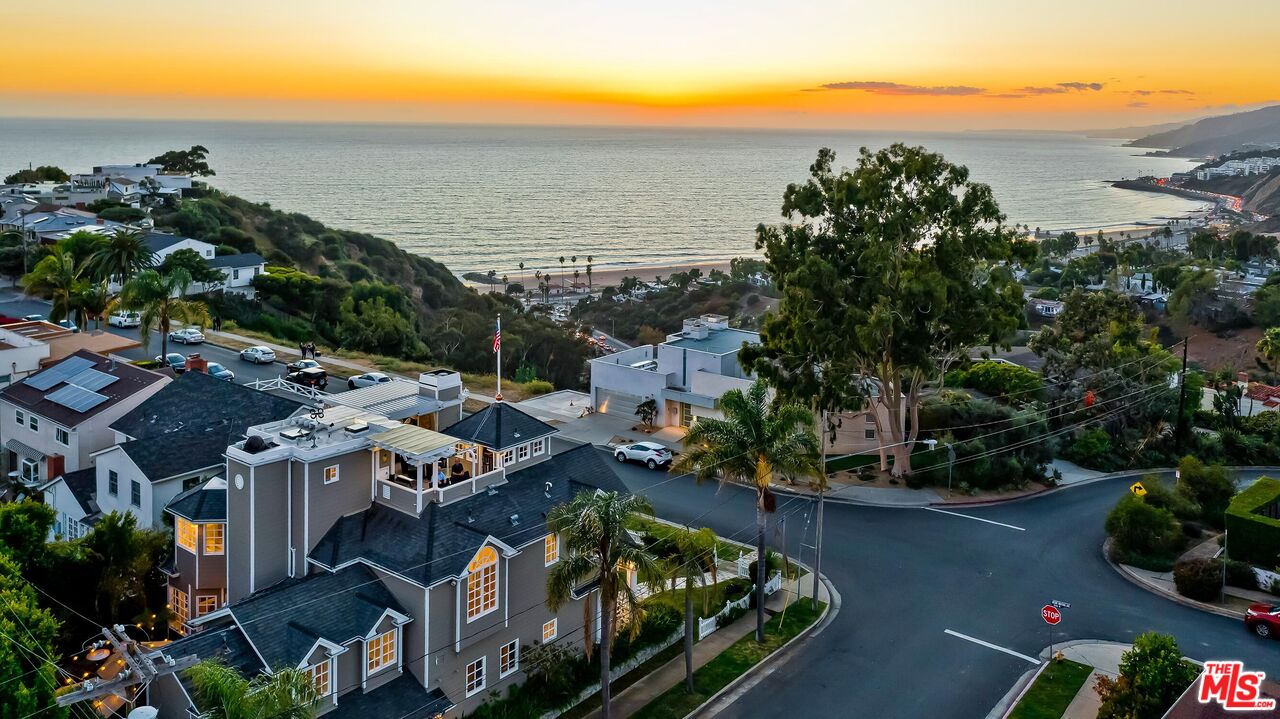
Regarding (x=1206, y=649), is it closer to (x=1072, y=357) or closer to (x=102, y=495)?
(x=1072, y=357)

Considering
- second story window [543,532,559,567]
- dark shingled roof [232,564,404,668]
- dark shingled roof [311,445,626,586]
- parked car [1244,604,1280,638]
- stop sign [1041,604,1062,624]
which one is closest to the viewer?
dark shingled roof [232,564,404,668]

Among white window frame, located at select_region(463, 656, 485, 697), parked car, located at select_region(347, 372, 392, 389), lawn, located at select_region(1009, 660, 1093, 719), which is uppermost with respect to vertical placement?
parked car, located at select_region(347, 372, 392, 389)

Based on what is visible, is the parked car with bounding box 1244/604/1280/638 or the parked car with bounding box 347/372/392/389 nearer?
the parked car with bounding box 1244/604/1280/638

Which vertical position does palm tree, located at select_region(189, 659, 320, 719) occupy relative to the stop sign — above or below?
above

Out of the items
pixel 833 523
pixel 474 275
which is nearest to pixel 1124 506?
pixel 833 523

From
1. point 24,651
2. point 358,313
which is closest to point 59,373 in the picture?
point 24,651

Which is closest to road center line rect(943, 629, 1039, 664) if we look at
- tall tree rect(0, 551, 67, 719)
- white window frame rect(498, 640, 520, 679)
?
white window frame rect(498, 640, 520, 679)

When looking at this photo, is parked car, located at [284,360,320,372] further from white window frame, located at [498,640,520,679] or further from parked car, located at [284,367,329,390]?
white window frame, located at [498,640,520,679]
